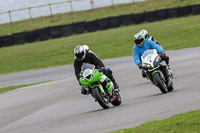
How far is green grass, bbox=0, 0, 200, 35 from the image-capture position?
44438 mm

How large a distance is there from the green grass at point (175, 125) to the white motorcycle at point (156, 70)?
394cm

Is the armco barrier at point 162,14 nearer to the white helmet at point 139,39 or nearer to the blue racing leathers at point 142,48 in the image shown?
the blue racing leathers at point 142,48

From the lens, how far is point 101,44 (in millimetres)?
34125

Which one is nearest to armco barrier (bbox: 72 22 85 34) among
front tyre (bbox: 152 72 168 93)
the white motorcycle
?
the white motorcycle

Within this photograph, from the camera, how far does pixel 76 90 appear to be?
56.1 ft

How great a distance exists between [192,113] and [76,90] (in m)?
9.48

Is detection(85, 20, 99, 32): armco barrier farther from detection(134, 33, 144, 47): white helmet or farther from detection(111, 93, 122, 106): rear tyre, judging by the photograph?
Answer: detection(111, 93, 122, 106): rear tyre

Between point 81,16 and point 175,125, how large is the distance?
4006 cm

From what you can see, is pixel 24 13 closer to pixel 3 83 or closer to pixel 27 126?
pixel 3 83

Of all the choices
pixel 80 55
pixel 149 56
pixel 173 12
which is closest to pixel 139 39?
pixel 149 56

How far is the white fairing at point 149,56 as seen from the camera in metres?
12.0

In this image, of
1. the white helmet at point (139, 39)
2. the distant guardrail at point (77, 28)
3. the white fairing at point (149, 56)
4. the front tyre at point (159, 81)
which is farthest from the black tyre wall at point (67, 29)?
the front tyre at point (159, 81)

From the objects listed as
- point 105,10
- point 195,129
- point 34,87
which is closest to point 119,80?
point 34,87

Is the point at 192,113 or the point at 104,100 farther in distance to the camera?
the point at 104,100
